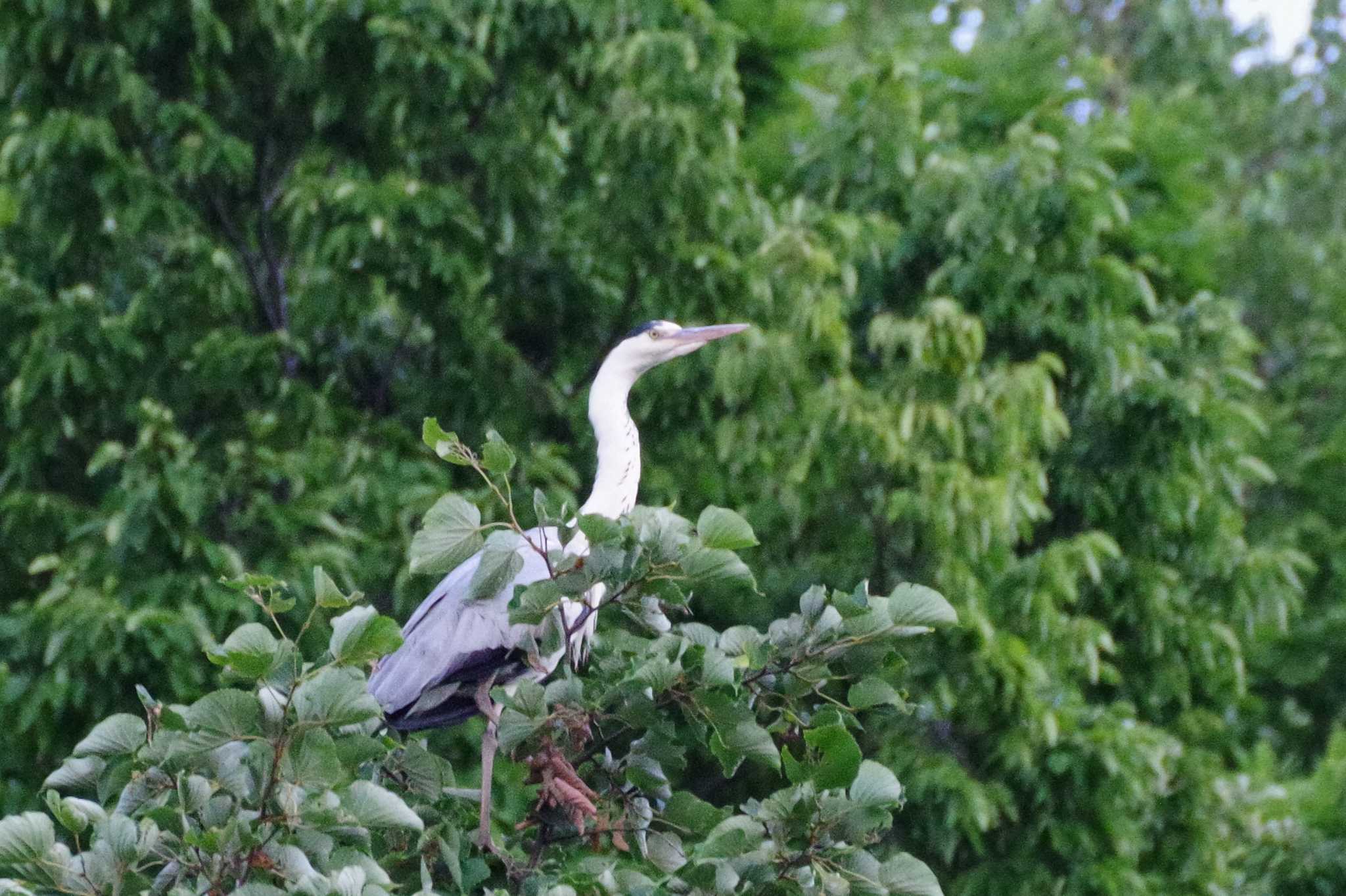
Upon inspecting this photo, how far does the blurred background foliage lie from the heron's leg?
2.42 metres

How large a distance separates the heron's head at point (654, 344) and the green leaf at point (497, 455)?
5.38 feet

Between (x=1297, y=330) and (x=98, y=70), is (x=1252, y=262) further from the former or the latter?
(x=98, y=70)

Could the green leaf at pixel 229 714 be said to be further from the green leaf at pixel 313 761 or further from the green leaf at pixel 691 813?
the green leaf at pixel 691 813

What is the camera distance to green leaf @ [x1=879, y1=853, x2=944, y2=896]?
12.4 feet

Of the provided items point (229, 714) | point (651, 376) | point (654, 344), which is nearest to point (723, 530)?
point (229, 714)

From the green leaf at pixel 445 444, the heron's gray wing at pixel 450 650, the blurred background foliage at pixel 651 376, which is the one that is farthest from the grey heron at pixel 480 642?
the blurred background foliage at pixel 651 376

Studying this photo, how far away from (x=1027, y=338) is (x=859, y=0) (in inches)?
324

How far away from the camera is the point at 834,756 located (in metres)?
3.70

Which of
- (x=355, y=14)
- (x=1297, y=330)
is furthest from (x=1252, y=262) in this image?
(x=355, y=14)

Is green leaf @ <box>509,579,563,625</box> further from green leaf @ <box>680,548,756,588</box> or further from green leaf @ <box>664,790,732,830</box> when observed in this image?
green leaf @ <box>664,790,732,830</box>

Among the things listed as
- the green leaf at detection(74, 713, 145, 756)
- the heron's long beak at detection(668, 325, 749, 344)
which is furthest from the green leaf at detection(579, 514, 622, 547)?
the heron's long beak at detection(668, 325, 749, 344)

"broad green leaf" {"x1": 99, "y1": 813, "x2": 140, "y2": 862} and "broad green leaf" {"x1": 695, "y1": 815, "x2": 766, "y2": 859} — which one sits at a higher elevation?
"broad green leaf" {"x1": 695, "y1": 815, "x2": 766, "y2": 859}

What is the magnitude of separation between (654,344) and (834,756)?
188 centimetres

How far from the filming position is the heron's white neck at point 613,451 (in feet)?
16.3
